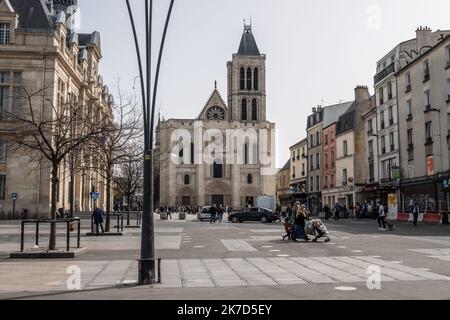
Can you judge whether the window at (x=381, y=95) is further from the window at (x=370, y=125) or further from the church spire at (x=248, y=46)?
the church spire at (x=248, y=46)

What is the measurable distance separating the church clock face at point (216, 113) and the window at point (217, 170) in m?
9.37

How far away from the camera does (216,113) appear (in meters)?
94.4

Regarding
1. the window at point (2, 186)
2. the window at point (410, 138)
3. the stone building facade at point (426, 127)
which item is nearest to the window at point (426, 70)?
the stone building facade at point (426, 127)

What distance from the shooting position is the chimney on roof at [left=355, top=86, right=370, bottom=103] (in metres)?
50.4

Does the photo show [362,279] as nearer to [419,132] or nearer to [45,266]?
[45,266]

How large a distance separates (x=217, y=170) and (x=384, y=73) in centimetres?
5130

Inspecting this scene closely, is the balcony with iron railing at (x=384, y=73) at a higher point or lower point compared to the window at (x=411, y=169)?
higher

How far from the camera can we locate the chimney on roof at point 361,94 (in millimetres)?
50444

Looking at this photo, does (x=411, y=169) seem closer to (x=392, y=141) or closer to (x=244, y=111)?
(x=392, y=141)

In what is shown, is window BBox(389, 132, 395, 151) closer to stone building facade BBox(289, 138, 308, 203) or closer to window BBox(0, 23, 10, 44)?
stone building facade BBox(289, 138, 308, 203)

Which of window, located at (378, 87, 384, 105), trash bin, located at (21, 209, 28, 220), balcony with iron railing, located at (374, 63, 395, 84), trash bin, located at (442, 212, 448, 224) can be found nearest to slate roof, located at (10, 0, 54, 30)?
trash bin, located at (21, 209, 28, 220)

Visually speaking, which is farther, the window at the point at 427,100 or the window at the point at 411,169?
the window at the point at 411,169

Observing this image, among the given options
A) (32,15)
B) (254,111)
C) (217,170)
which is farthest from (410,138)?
(254,111)

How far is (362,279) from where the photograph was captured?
9.15 meters
